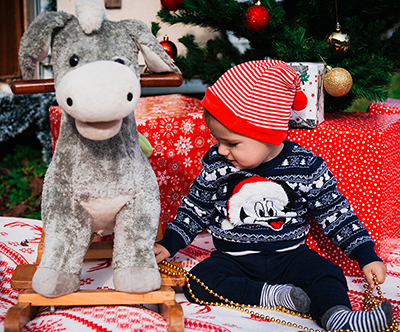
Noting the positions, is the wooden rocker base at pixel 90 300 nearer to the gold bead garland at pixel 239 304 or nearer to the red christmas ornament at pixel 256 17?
the gold bead garland at pixel 239 304

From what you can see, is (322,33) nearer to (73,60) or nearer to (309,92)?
(309,92)

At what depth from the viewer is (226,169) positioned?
1.10 m

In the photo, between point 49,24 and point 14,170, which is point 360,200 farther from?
point 14,170

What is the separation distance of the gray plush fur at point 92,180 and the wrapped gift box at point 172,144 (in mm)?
441

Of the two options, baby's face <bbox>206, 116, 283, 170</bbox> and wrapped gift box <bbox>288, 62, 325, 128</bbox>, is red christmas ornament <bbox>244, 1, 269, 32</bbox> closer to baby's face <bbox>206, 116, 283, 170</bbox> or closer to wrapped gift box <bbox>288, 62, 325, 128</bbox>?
wrapped gift box <bbox>288, 62, 325, 128</bbox>

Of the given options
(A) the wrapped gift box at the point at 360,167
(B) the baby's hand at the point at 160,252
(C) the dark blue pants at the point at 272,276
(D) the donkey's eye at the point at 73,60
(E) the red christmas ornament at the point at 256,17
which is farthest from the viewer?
(E) the red christmas ornament at the point at 256,17

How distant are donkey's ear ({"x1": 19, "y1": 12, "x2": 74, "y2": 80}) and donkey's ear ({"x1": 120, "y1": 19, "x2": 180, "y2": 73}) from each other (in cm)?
11

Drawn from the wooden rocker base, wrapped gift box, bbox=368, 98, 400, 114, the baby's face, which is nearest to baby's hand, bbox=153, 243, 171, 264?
the wooden rocker base

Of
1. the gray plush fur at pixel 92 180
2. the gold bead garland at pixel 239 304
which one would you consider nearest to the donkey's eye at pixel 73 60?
the gray plush fur at pixel 92 180

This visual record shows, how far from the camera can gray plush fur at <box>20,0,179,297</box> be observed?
0.76 meters

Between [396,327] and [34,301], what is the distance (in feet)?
2.33

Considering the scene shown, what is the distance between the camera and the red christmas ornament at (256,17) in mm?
1251

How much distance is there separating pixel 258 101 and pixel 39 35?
1.57ft

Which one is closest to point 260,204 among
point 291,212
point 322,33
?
point 291,212
